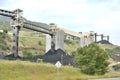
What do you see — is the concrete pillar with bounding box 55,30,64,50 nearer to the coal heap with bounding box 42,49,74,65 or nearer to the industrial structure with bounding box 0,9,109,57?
the industrial structure with bounding box 0,9,109,57

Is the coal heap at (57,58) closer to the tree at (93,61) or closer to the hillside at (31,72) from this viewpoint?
the hillside at (31,72)

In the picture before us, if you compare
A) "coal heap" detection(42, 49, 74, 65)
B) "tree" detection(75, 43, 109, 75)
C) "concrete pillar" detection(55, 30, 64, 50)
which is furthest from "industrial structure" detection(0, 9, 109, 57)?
"tree" detection(75, 43, 109, 75)

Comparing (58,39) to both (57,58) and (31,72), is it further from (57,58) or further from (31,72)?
(31,72)

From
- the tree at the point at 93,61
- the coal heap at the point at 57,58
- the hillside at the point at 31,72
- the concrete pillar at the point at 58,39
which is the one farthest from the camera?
the concrete pillar at the point at 58,39

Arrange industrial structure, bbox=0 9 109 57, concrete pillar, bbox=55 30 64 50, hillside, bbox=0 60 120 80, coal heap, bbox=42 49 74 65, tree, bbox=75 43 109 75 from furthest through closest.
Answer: concrete pillar, bbox=55 30 64 50 < coal heap, bbox=42 49 74 65 < industrial structure, bbox=0 9 109 57 < tree, bbox=75 43 109 75 < hillside, bbox=0 60 120 80

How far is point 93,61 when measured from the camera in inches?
2761

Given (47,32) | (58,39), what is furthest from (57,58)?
(58,39)

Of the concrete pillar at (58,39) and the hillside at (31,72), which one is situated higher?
the concrete pillar at (58,39)

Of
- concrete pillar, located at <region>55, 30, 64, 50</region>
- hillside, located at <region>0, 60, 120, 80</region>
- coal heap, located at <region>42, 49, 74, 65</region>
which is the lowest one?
hillside, located at <region>0, 60, 120, 80</region>

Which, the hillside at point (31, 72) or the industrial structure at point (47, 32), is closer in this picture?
the hillside at point (31, 72)

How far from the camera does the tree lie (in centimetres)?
→ 7069

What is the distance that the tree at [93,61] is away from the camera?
7069cm

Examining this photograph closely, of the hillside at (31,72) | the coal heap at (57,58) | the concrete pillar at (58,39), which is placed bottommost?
the hillside at (31,72)

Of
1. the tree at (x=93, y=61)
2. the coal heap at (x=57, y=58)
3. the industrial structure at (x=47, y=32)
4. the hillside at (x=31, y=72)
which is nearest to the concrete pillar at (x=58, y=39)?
the industrial structure at (x=47, y=32)
